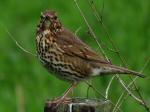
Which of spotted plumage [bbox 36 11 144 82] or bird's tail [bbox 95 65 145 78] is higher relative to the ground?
spotted plumage [bbox 36 11 144 82]

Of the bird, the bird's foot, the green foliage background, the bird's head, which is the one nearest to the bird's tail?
the bird

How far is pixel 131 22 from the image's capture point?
40.1ft

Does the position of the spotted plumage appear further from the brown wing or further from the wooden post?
the wooden post

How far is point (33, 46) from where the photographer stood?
1184cm

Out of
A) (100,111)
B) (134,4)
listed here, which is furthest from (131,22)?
(100,111)

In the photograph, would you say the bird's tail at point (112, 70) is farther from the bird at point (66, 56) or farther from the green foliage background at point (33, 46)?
the green foliage background at point (33, 46)

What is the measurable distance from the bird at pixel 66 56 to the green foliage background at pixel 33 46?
1632mm

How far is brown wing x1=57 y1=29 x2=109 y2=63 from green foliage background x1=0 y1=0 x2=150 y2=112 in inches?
68.2

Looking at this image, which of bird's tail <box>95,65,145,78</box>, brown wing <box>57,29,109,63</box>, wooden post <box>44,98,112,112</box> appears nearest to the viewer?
wooden post <box>44,98,112,112</box>

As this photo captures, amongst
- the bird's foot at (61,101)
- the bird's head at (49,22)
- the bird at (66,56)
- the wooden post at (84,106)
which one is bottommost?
the wooden post at (84,106)

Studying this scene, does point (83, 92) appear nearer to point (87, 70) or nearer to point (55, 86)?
point (55, 86)

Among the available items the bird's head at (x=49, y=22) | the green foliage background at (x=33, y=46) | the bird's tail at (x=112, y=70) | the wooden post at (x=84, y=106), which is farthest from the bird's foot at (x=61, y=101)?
the green foliage background at (x=33, y=46)

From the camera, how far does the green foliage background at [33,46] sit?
10.5m

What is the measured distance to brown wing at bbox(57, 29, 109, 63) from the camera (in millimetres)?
8289
